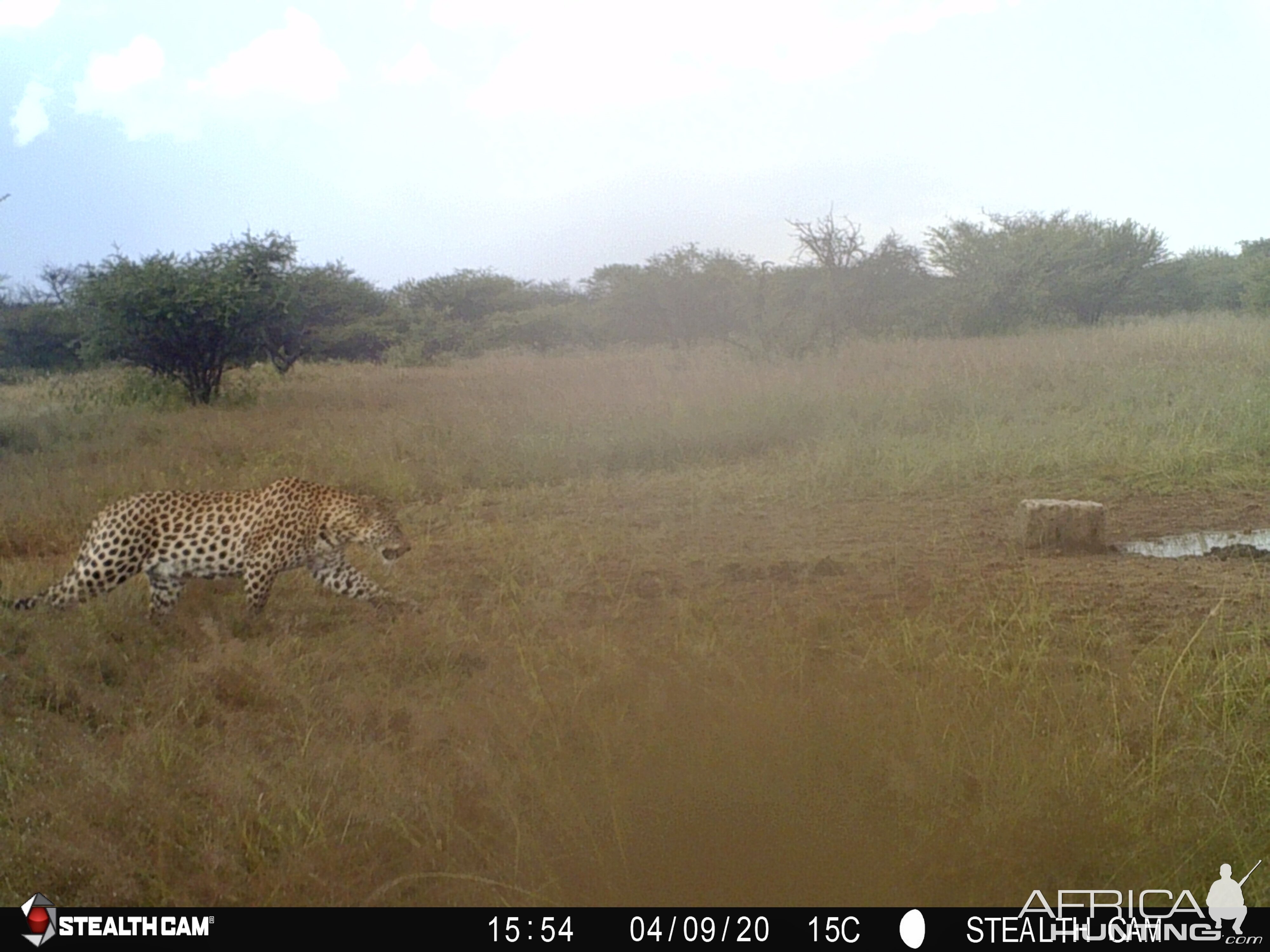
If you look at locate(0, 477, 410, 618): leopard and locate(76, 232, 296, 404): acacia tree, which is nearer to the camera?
locate(0, 477, 410, 618): leopard

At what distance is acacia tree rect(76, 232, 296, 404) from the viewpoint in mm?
10117

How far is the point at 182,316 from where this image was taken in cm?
1016

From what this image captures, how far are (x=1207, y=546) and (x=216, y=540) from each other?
5.90 metres

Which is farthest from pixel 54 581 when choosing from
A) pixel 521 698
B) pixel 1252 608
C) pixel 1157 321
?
pixel 1157 321

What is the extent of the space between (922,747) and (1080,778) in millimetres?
470

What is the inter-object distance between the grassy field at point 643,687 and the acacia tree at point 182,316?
1.56 m

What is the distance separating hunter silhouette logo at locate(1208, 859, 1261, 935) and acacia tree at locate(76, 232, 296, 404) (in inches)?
355

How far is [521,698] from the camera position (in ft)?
12.4
